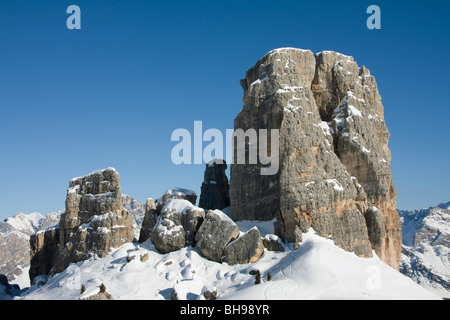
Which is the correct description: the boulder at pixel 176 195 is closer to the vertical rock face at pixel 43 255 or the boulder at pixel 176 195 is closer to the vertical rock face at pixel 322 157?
the vertical rock face at pixel 322 157

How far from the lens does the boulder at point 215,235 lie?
49344mm

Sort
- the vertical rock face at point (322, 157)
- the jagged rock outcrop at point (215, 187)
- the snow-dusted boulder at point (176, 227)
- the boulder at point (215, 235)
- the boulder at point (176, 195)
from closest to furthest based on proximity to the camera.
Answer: the boulder at point (215, 235) < the vertical rock face at point (322, 157) < the snow-dusted boulder at point (176, 227) < the boulder at point (176, 195) < the jagged rock outcrop at point (215, 187)

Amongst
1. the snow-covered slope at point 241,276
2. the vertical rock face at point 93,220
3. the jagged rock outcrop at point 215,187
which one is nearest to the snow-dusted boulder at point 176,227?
the snow-covered slope at point 241,276

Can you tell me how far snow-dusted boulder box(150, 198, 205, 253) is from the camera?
172 feet

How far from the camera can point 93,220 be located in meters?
57.9

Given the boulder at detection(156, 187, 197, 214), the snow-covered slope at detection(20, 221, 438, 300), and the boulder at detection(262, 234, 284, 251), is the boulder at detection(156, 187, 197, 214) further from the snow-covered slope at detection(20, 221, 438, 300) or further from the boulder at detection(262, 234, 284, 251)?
the boulder at detection(262, 234, 284, 251)

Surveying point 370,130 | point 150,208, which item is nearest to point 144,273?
point 150,208

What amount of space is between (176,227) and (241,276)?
42.5ft

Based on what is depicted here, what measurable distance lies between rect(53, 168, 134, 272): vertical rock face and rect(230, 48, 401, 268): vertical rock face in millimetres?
17961

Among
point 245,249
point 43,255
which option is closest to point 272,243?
point 245,249

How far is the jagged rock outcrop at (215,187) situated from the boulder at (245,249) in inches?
984
